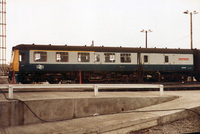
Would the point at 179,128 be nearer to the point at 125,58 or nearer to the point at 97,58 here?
the point at 97,58

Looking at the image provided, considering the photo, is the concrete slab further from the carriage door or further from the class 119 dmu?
the carriage door

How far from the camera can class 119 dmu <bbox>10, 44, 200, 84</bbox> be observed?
61.0 ft

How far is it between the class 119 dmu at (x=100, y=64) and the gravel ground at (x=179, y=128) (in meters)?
11.9

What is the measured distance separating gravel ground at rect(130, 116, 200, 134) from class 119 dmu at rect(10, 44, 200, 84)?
39.1 ft

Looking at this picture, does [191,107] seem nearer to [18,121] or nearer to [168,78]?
[18,121]

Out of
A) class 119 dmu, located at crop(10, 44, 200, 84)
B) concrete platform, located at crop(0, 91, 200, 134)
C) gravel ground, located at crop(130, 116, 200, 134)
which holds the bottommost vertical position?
gravel ground, located at crop(130, 116, 200, 134)

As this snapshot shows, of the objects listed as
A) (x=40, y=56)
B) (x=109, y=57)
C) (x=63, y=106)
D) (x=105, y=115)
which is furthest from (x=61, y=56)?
(x=105, y=115)

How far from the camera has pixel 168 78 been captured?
22.9 m

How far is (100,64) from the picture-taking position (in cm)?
2019

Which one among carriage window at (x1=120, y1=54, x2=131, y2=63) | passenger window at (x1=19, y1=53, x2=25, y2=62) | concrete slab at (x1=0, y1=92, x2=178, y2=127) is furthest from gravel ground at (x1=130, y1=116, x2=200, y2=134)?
passenger window at (x1=19, y1=53, x2=25, y2=62)

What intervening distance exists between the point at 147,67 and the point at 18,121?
52.1 ft

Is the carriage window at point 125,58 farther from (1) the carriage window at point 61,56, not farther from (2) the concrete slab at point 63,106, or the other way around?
(2) the concrete slab at point 63,106

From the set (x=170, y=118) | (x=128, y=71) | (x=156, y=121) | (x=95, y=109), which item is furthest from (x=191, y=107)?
(x=128, y=71)

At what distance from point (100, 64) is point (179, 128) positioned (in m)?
13.9
